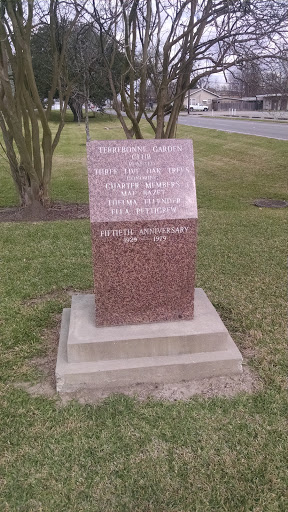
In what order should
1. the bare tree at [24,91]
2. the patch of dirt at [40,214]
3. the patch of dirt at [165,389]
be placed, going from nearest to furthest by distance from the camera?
1. the patch of dirt at [165,389]
2. the bare tree at [24,91]
3. the patch of dirt at [40,214]

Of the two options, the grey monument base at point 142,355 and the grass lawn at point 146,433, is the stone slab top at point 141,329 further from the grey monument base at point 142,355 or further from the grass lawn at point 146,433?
the grass lawn at point 146,433

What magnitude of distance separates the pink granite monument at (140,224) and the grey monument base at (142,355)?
0.21m

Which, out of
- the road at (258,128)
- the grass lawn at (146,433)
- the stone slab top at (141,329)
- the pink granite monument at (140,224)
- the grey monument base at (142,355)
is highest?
the road at (258,128)

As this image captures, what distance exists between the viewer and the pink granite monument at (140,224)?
3.33m

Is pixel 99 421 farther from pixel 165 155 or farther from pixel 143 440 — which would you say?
pixel 165 155

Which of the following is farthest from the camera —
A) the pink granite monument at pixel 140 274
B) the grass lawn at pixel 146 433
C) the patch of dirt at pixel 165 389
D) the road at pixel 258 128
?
the road at pixel 258 128

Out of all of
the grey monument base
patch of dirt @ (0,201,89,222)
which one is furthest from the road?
the grey monument base

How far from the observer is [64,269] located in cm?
558

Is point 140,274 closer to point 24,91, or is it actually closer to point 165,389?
point 165,389

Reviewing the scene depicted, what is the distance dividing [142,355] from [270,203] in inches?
288

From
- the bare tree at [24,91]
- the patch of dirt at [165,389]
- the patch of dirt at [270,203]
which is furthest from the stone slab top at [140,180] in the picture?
the patch of dirt at [270,203]

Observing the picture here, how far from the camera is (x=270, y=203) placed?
9.79 meters

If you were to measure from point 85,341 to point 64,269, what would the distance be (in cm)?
241

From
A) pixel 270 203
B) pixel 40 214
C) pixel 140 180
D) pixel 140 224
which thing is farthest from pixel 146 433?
pixel 270 203
